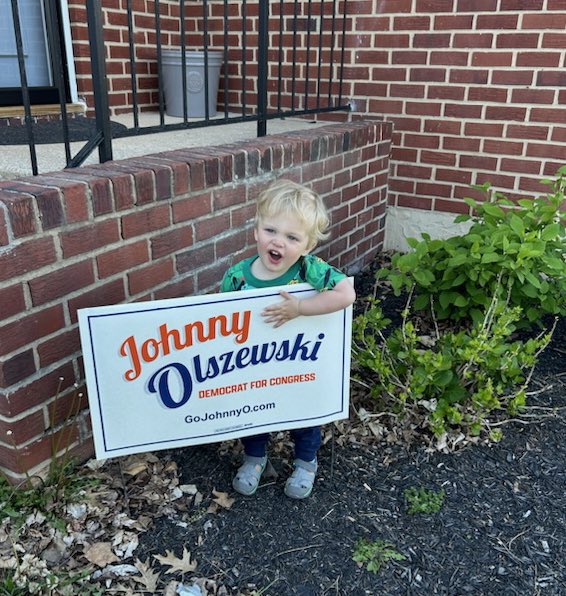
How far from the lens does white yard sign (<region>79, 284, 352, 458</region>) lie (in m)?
1.83

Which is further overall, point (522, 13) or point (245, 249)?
point (522, 13)

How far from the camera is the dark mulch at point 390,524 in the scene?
1840mm

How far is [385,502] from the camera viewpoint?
2150 millimetres

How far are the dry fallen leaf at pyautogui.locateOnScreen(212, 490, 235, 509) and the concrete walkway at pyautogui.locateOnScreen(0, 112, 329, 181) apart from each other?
1.36 meters

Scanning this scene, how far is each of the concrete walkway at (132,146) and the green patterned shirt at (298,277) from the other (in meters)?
0.86

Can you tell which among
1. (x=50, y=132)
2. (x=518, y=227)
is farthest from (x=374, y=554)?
(x=50, y=132)

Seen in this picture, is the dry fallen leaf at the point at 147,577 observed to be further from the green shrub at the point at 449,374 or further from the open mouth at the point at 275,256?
the green shrub at the point at 449,374

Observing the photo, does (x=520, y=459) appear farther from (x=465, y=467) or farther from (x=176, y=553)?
(x=176, y=553)

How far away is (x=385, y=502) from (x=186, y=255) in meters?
1.23

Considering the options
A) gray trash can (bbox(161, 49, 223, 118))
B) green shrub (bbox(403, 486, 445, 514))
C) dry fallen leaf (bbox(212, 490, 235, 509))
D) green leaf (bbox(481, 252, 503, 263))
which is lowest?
green shrub (bbox(403, 486, 445, 514))

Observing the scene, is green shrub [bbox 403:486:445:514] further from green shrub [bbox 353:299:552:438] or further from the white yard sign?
the white yard sign

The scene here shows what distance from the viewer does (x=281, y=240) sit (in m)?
1.90

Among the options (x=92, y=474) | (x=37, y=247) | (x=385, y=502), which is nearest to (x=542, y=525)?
(x=385, y=502)

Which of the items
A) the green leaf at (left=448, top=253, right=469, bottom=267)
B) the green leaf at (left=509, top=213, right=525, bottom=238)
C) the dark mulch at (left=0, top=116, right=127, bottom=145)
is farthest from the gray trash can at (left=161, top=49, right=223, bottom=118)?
the green leaf at (left=509, top=213, right=525, bottom=238)
